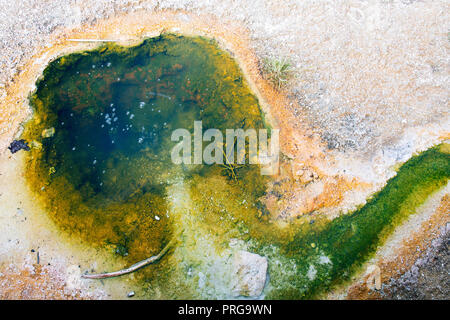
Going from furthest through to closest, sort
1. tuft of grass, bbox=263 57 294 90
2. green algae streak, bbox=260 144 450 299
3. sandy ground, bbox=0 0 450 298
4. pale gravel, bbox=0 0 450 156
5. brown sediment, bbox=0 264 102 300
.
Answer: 1. tuft of grass, bbox=263 57 294 90
2. pale gravel, bbox=0 0 450 156
3. sandy ground, bbox=0 0 450 298
4. green algae streak, bbox=260 144 450 299
5. brown sediment, bbox=0 264 102 300

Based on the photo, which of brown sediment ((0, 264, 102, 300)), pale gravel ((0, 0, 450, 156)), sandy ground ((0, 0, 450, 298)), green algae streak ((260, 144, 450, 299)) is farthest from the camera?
pale gravel ((0, 0, 450, 156))

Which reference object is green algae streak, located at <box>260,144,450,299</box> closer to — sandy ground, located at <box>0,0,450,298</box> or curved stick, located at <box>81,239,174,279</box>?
sandy ground, located at <box>0,0,450,298</box>

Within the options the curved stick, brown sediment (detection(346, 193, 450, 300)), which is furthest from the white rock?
brown sediment (detection(346, 193, 450, 300))

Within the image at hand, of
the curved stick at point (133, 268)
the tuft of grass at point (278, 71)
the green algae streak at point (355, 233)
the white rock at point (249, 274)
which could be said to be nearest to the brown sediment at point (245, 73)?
the tuft of grass at point (278, 71)

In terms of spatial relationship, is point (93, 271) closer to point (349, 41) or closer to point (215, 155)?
point (215, 155)

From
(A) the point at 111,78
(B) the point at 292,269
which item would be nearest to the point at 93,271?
(B) the point at 292,269

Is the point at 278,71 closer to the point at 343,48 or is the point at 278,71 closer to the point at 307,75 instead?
the point at 307,75

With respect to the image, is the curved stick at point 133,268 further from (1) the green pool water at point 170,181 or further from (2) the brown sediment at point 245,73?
(2) the brown sediment at point 245,73

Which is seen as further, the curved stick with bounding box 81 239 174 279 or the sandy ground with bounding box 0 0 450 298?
the sandy ground with bounding box 0 0 450 298
